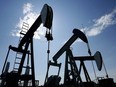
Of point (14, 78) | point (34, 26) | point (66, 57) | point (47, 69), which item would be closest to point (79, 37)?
point (66, 57)

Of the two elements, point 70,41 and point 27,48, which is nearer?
point 27,48

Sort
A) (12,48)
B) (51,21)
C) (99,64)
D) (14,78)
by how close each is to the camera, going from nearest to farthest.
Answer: (51,21) < (14,78) < (12,48) < (99,64)

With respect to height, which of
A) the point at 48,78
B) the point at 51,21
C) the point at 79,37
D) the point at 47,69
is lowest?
the point at 48,78

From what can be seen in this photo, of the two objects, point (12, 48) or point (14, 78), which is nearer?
point (14, 78)

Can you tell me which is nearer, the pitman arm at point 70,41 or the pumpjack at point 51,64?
the pumpjack at point 51,64

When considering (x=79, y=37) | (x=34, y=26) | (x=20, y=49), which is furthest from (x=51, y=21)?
(x=79, y=37)

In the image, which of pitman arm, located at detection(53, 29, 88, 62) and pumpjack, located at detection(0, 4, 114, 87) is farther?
pitman arm, located at detection(53, 29, 88, 62)

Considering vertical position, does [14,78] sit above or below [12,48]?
below

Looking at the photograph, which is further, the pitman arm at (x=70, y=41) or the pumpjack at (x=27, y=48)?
the pitman arm at (x=70, y=41)

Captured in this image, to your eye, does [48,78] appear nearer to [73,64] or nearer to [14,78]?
[73,64]

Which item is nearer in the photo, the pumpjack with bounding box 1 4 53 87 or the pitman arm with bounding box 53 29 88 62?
the pumpjack with bounding box 1 4 53 87

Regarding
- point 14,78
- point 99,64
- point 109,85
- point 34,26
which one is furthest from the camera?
point 99,64

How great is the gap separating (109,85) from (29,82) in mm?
7844

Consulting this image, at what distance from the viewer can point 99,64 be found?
53.0ft
